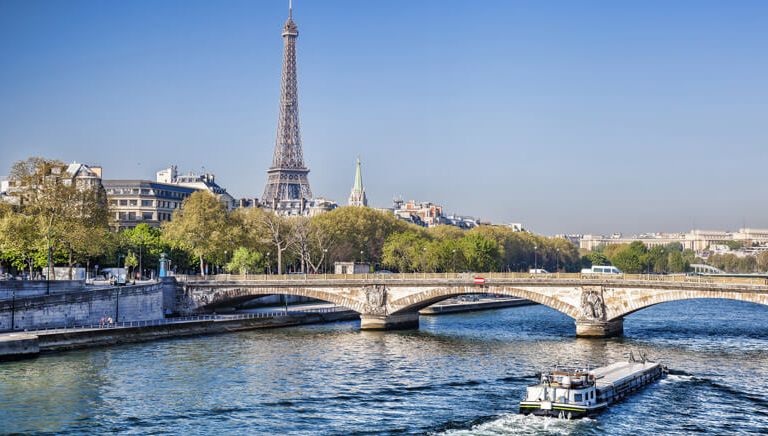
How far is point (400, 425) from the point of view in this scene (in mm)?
40625

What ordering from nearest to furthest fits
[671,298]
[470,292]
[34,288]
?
1. [671,298]
2. [34,288]
3. [470,292]

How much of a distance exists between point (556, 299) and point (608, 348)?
9.81 m

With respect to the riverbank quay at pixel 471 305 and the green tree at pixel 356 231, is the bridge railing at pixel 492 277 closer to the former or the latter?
the riverbank quay at pixel 471 305

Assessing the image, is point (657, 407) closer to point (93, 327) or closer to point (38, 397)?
point (38, 397)

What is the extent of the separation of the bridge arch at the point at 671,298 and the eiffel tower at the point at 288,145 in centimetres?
12608

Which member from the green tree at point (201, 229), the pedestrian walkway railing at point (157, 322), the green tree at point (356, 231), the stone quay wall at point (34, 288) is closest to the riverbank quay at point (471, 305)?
the pedestrian walkway railing at point (157, 322)

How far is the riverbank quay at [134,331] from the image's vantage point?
57.4 metres

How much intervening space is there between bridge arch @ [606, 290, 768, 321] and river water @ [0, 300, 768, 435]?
9.31 feet

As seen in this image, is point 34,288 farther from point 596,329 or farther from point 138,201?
point 138,201

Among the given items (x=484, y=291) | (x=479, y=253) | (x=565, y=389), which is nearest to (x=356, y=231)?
(x=479, y=253)

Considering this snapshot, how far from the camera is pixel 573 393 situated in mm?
42906

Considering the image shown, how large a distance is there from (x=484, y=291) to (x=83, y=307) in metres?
31.4

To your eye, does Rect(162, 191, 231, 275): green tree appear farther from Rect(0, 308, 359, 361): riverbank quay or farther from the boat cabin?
the boat cabin

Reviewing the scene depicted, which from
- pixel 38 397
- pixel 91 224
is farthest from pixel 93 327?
pixel 38 397
